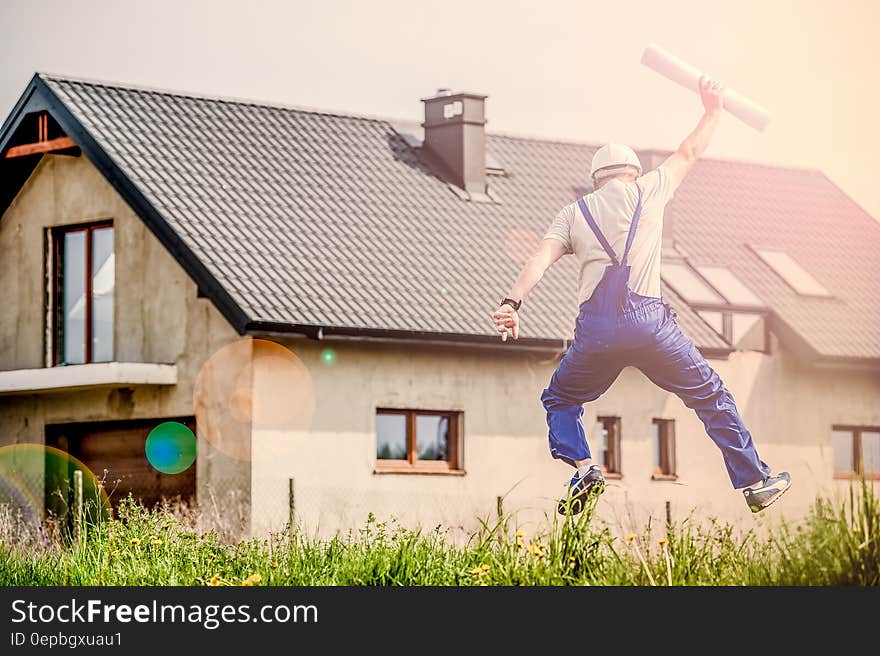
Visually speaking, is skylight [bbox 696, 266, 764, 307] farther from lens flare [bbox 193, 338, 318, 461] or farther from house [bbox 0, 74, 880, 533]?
lens flare [bbox 193, 338, 318, 461]

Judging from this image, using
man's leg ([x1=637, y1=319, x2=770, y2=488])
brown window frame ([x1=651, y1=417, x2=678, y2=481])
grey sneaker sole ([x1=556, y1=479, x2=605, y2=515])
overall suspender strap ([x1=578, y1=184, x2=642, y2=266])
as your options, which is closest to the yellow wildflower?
grey sneaker sole ([x1=556, y1=479, x2=605, y2=515])

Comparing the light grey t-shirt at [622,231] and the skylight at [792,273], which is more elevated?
the skylight at [792,273]

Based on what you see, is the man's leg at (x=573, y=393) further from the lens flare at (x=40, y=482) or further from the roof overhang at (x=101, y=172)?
the lens flare at (x=40, y=482)

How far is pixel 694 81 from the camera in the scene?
40.4 feet

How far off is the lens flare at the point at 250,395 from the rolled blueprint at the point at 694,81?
594 cm

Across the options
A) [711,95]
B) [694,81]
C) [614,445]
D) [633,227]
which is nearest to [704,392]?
[633,227]

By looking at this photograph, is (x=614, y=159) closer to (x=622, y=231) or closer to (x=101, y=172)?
(x=622, y=231)

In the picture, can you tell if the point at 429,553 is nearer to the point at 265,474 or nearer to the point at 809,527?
the point at 809,527

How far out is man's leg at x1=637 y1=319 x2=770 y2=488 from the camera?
1208 cm

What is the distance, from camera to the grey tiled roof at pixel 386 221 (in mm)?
17656

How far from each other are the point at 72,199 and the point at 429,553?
8.45 meters

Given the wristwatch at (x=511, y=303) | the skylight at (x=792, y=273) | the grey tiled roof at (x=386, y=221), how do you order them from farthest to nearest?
the skylight at (x=792, y=273)
the grey tiled roof at (x=386, y=221)
the wristwatch at (x=511, y=303)

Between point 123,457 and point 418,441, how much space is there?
2963mm

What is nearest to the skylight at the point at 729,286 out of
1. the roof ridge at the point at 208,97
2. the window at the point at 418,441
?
the window at the point at 418,441
